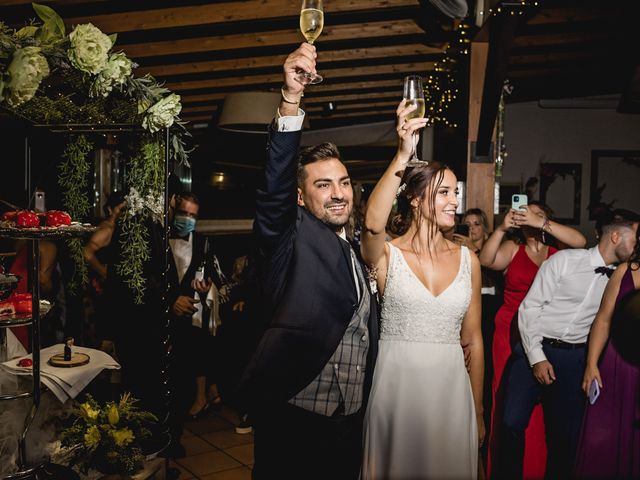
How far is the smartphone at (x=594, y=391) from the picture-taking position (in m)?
2.97

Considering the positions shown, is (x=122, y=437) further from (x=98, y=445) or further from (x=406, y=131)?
(x=406, y=131)

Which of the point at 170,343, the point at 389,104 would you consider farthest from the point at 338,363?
the point at 389,104

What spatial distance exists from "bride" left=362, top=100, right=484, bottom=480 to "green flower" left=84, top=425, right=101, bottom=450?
1.38m

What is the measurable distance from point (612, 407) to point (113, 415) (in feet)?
8.54

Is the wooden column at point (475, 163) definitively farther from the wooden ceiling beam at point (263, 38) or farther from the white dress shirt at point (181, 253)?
the white dress shirt at point (181, 253)

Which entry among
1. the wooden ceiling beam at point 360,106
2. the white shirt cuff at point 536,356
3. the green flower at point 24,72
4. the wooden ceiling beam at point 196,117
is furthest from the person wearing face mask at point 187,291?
the wooden ceiling beam at point 360,106

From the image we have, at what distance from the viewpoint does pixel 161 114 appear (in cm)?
244

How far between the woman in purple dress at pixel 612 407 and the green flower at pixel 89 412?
2.53 meters

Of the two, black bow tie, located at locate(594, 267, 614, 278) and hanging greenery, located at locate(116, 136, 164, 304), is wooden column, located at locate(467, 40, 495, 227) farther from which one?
hanging greenery, located at locate(116, 136, 164, 304)

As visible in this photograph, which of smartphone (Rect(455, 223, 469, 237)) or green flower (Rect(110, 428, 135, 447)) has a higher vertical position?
smartphone (Rect(455, 223, 469, 237))

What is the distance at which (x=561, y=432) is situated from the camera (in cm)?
321

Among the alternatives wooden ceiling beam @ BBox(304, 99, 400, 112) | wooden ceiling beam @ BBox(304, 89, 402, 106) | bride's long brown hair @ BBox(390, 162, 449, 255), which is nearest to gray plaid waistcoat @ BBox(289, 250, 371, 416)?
bride's long brown hair @ BBox(390, 162, 449, 255)

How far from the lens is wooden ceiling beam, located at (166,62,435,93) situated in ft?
19.3

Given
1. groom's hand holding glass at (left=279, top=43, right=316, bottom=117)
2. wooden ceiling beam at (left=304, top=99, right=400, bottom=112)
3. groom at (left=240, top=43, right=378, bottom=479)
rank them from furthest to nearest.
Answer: wooden ceiling beam at (left=304, top=99, right=400, bottom=112), groom at (left=240, top=43, right=378, bottom=479), groom's hand holding glass at (left=279, top=43, right=316, bottom=117)
